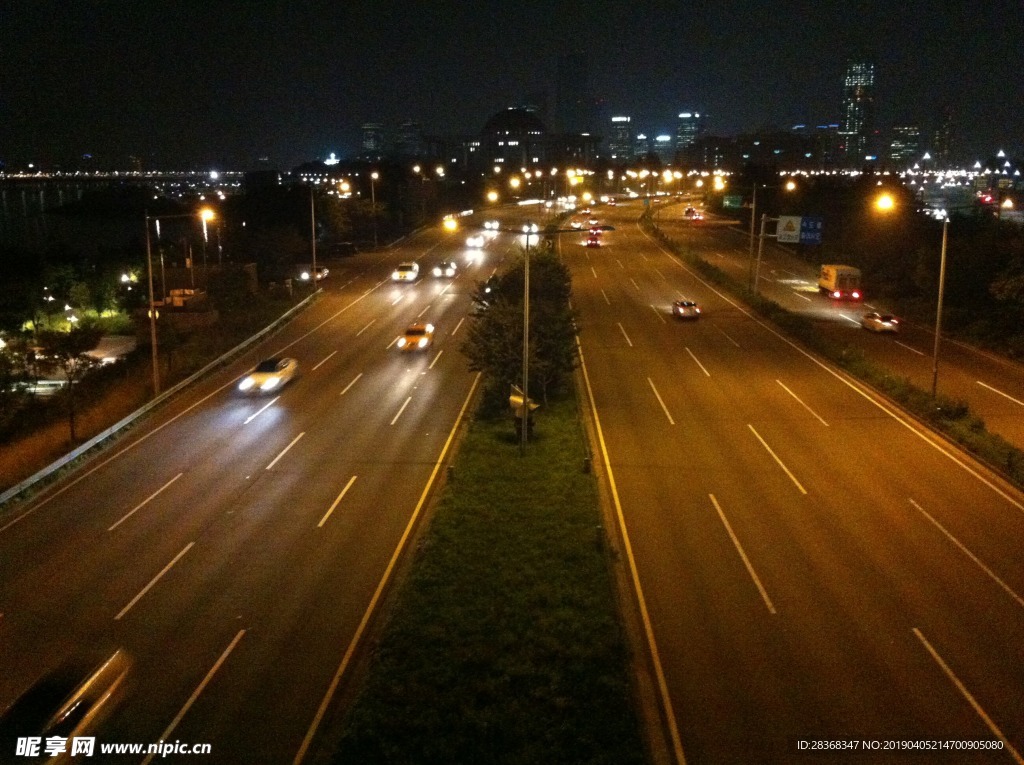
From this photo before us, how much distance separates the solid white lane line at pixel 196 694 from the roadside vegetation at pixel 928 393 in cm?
1752

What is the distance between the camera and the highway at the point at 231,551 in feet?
42.3

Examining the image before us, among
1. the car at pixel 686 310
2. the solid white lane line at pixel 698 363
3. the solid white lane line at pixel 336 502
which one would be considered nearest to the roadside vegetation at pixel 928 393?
the car at pixel 686 310

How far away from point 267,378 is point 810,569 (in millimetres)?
21214

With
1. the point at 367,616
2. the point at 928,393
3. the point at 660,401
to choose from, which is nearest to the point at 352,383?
the point at 660,401

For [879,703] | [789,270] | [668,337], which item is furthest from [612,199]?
[879,703]

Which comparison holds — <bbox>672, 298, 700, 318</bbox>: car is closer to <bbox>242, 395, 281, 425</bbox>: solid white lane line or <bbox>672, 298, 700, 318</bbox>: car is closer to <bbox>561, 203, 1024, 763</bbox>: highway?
<bbox>561, 203, 1024, 763</bbox>: highway

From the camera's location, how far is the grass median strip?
1119cm

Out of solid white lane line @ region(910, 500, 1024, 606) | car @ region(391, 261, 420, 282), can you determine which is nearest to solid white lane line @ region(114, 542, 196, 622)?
solid white lane line @ region(910, 500, 1024, 606)

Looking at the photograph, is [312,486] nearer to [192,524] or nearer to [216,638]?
[192,524]

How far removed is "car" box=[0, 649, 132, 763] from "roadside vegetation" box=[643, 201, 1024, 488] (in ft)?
63.5

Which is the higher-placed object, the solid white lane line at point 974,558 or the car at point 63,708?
the car at point 63,708

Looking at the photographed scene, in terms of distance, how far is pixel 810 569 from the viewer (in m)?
17.4

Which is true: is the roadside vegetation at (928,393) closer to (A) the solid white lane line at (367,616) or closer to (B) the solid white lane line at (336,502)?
(A) the solid white lane line at (367,616)

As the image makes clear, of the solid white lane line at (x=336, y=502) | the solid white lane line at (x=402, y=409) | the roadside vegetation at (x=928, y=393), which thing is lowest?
the solid white lane line at (x=336, y=502)
